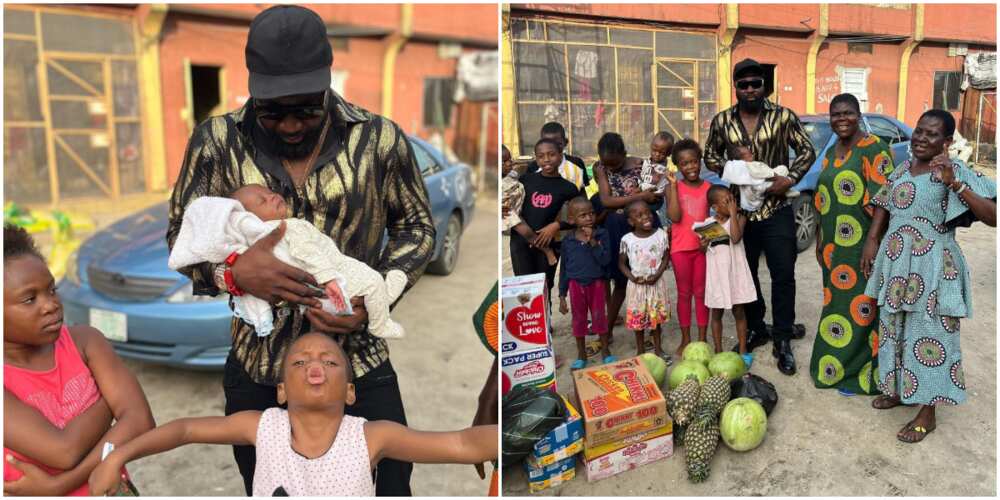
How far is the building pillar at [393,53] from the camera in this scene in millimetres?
12203

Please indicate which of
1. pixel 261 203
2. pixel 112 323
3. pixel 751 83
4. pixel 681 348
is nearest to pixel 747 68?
pixel 751 83

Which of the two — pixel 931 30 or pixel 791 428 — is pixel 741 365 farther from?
pixel 931 30

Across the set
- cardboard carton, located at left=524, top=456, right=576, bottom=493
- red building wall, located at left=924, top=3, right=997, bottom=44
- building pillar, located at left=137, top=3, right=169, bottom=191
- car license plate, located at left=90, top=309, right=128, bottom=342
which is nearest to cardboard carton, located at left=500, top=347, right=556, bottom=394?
cardboard carton, located at left=524, top=456, right=576, bottom=493

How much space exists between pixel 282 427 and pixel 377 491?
413 mm

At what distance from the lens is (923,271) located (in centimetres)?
324

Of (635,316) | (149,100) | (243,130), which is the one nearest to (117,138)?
(149,100)

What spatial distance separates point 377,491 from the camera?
215 centimetres

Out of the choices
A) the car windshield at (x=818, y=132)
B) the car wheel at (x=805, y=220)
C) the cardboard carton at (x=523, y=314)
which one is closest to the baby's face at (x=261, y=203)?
the cardboard carton at (x=523, y=314)

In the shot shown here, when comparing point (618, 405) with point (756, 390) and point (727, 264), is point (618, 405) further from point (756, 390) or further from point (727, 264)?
point (727, 264)

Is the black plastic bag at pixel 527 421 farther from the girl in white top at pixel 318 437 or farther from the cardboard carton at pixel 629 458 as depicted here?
the girl in white top at pixel 318 437

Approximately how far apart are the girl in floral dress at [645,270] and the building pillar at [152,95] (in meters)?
8.46

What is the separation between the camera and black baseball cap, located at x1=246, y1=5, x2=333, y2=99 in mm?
1768

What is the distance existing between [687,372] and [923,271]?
3.82 ft

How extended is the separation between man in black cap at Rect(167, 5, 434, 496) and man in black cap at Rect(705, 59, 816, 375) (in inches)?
82.4
